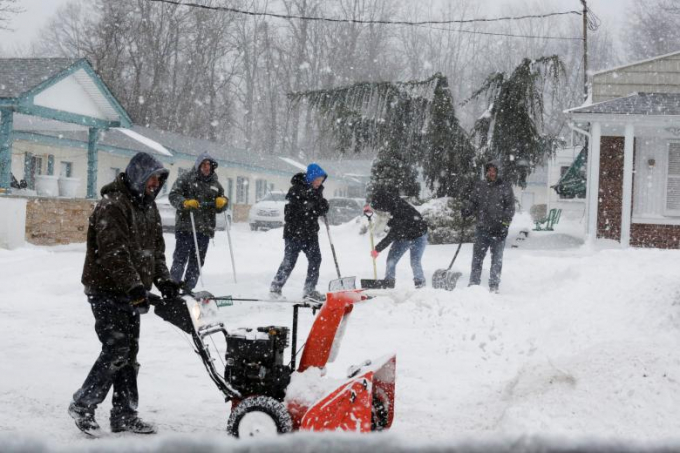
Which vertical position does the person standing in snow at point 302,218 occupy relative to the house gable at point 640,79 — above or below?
below

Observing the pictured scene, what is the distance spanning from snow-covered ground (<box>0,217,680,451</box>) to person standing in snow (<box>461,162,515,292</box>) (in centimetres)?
63

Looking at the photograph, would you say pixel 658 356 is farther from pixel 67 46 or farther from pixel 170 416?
pixel 67 46

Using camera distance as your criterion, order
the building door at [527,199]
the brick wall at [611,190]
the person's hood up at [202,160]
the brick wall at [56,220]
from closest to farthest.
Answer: the person's hood up at [202,160], the brick wall at [611,190], the brick wall at [56,220], the building door at [527,199]

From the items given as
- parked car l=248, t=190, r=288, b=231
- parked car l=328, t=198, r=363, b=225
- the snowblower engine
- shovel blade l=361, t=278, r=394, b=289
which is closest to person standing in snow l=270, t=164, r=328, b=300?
shovel blade l=361, t=278, r=394, b=289

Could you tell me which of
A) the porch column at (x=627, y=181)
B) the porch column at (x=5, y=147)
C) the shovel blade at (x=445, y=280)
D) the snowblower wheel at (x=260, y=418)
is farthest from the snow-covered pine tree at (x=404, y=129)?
the snowblower wheel at (x=260, y=418)

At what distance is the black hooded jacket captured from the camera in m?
10.6

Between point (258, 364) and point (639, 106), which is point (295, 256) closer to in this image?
point (258, 364)

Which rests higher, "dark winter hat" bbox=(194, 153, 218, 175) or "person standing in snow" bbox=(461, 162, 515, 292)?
"dark winter hat" bbox=(194, 153, 218, 175)

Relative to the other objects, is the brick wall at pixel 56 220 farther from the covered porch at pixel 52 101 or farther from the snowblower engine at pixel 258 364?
the snowblower engine at pixel 258 364

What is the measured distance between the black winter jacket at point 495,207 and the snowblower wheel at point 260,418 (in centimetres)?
725

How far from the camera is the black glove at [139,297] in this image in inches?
168

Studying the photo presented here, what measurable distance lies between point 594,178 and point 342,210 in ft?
59.6

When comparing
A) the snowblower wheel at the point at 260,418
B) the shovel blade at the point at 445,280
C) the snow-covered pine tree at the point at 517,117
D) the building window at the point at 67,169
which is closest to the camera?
the snowblower wheel at the point at 260,418

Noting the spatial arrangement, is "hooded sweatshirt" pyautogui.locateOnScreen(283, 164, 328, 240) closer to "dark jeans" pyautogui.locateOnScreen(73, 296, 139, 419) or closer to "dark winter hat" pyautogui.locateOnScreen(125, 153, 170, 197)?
"dark winter hat" pyautogui.locateOnScreen(125, 153, 170, 197)
